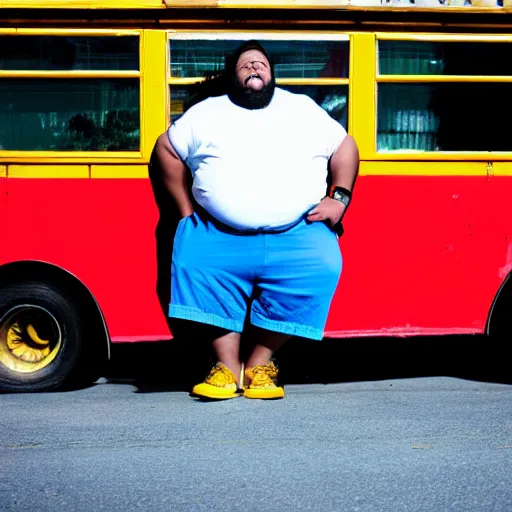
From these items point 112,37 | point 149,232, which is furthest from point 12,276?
point 112,37

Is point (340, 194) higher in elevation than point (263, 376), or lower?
higher

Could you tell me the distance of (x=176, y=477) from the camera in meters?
4.29

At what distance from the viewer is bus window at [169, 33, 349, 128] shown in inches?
238

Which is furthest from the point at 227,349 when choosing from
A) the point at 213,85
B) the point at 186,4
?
the point at 186,4

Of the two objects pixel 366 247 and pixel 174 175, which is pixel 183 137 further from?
pixel 366 247

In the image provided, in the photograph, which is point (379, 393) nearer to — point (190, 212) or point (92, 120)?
point (190, 212)

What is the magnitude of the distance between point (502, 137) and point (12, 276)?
2835 mm

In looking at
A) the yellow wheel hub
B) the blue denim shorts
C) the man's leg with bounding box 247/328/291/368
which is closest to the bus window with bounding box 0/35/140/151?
the blue denim shorts

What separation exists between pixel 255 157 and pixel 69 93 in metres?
1.10

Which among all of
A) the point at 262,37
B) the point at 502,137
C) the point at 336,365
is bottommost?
the point at 336,365

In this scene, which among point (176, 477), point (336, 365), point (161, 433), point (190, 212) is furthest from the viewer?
point (336, 365)

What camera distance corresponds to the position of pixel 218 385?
594cm

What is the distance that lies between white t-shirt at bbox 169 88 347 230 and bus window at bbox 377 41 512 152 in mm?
423

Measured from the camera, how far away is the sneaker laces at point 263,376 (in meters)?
6.00
